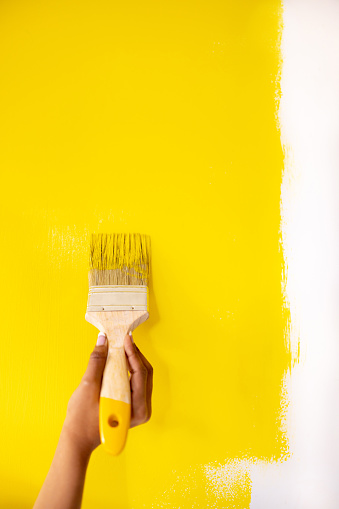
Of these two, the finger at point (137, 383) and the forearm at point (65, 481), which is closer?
the forearm at point (65, 481)

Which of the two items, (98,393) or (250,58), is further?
(250,58)

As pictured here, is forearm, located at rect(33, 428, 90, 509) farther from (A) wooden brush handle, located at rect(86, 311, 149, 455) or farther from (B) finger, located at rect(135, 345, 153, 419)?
(B) finger, located at rect(135, 345, 153, 419)

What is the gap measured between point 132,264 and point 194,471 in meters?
0.54

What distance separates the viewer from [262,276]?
84 centimetres

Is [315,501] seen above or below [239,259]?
below

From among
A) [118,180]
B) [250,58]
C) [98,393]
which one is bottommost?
[98,393]

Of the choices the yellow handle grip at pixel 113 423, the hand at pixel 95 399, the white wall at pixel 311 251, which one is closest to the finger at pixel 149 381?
the hand at pixel 95 399

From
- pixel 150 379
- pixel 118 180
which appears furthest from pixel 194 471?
pixel 118 180

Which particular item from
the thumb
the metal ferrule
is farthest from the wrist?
the metal ferrule

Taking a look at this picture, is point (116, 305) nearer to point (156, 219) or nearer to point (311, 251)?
point (156, 219)

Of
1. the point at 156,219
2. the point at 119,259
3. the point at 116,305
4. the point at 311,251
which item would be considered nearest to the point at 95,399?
the point at 116,305

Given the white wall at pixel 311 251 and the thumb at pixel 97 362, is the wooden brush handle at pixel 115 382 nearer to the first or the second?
the thumb at pixel 97 362

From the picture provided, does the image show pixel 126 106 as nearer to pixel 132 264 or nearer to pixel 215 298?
pixel 132 264

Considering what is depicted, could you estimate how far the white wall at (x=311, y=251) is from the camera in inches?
32.5
